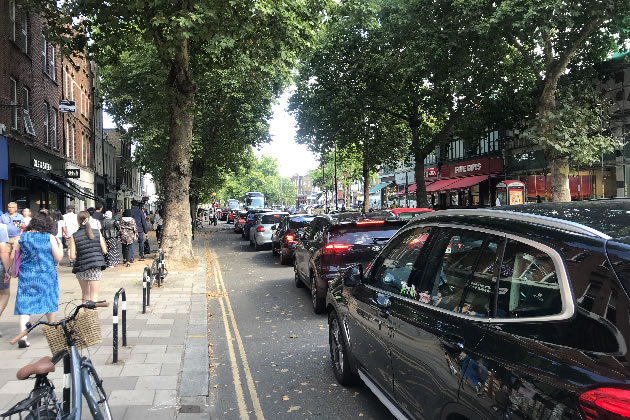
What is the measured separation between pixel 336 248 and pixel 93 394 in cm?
495

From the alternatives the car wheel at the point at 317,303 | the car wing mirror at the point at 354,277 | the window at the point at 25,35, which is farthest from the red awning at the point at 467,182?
the car wing mirror at the point at 354,277

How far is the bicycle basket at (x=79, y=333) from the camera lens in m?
3.18

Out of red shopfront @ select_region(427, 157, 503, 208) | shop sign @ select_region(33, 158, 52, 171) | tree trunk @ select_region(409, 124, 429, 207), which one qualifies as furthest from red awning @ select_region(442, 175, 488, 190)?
shop sign @ select_region(33, 158, 52, 171)

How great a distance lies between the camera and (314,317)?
792cm

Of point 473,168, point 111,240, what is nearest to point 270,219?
point 111,240

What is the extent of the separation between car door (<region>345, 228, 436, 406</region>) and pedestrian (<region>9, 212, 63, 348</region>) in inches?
150

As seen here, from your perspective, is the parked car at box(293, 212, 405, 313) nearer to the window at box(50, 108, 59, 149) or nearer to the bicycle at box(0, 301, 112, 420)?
the bicycle at box(0, 301, 112, 420)

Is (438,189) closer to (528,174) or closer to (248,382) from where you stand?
(528,174)

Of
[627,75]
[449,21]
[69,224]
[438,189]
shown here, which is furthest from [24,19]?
[438,189]

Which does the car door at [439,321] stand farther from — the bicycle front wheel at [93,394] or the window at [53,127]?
the window at [53,127]

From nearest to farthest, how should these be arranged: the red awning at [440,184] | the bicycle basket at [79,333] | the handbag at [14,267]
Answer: the bicycle basket at [79,333]
the handbag at [14,267]
the red awning at [440,184]

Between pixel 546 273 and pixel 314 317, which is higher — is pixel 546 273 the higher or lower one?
the higher one

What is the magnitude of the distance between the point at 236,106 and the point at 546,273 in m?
27.1

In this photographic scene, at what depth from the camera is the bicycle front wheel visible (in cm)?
307
